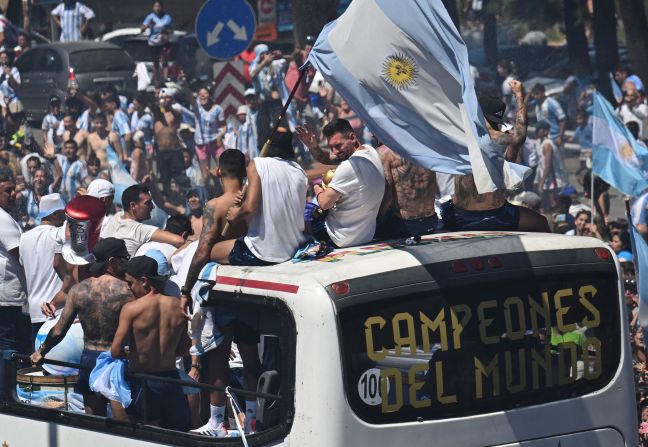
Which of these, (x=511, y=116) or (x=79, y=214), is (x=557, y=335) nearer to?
(x=79, y=214)

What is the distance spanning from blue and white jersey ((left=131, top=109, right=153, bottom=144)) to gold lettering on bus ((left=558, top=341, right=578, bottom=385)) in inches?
644

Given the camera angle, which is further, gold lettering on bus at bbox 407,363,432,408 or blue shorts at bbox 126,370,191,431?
blue shorts at bbox 126,370,191,431

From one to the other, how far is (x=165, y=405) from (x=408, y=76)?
217 centimetres

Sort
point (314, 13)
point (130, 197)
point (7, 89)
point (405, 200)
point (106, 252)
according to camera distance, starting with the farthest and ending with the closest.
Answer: point (7, 89) < point (314, 13) < point (130, 197) < point (106, 252) < point (405, 200)

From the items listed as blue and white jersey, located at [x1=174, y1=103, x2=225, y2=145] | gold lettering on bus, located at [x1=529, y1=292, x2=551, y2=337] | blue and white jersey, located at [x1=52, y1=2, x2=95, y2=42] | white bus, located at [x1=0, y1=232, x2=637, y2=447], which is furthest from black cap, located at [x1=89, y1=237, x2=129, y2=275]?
blue and white jersey, located at [x1=52, y1=2, x2=95, y2=42]

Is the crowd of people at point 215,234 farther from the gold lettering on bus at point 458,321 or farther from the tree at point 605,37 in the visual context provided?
the tree at point 605,37

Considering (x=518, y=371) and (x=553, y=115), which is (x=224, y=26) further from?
(x=553, y=115)

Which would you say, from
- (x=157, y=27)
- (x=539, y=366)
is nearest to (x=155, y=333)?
(x=539, y=366)

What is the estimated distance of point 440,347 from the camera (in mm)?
6410

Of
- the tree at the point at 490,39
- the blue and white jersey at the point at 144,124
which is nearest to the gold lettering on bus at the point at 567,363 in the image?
the blue and white jersey at the point at 144,124

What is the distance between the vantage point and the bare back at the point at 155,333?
725 cm

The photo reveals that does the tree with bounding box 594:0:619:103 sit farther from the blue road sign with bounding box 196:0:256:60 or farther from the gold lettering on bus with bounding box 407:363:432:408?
the gold lettering on bus with bounding box 407:363:432:408

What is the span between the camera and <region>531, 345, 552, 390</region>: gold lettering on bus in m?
6.69

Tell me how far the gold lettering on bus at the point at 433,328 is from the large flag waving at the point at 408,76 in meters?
0.93
